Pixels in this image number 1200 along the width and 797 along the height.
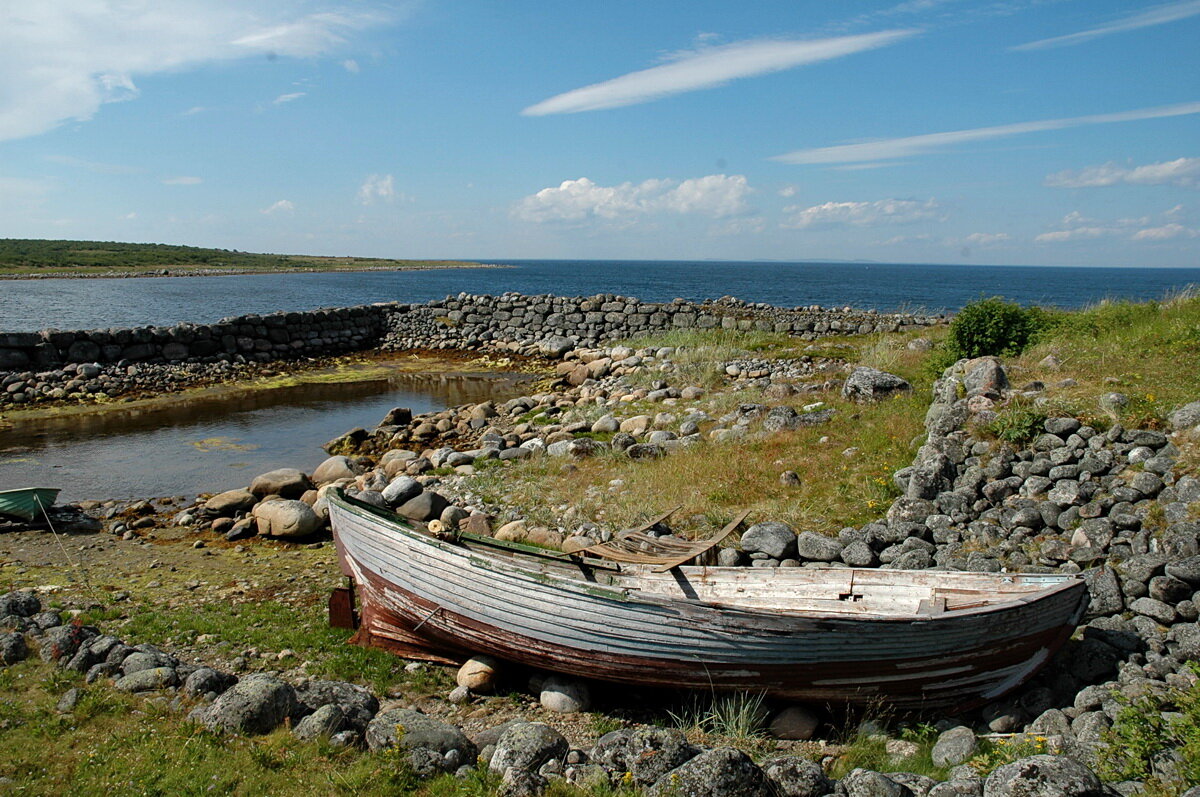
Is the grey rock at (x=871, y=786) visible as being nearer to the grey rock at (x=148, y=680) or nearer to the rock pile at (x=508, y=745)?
the rock pile at (x=508, y=745)

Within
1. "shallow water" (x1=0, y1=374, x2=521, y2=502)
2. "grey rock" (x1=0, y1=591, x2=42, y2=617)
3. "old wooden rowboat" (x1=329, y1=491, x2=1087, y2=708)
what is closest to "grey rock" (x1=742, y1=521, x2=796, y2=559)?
"old wooden rowboat" (x1=329, y1=491, x2=1087, y2=708)

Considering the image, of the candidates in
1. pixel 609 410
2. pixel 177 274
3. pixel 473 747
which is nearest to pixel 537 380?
pixel 609 410

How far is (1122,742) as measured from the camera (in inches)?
176

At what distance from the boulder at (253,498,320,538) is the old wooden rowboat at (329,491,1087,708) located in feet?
11.9

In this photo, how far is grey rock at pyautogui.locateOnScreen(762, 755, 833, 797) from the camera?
4422mm

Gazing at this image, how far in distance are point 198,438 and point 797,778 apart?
51.1 feet

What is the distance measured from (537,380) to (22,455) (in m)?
13.0

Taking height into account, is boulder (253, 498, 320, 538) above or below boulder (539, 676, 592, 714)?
above

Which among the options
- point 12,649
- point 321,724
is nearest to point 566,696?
point 321,724

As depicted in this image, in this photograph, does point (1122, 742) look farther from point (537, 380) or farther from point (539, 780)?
point (537, 380)

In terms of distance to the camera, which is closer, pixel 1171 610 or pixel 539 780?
pixel 539 780

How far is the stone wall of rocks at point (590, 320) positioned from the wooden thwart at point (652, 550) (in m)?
18.2

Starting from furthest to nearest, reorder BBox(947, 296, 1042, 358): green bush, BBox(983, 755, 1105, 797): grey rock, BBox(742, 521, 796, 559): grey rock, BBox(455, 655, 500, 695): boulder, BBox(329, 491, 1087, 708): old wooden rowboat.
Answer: BBox(947, 296, 1042, 358): green bush < BBox(742, 521, 796, 559): grey rock < BBox(455, 655, 500, 695): boulder < BBox(329, 491, 1087, 708): old wooden rowboat < BBox(983, 755, 1105, 797): grey rock

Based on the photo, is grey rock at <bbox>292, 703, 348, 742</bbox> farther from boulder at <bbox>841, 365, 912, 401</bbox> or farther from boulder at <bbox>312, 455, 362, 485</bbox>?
boulder at <bbox>841, 365, 912, 401</bbox>
